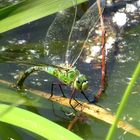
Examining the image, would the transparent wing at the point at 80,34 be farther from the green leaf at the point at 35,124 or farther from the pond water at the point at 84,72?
the green leaf at the point at 35,124

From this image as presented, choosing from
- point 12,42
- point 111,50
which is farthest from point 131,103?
point 12,42

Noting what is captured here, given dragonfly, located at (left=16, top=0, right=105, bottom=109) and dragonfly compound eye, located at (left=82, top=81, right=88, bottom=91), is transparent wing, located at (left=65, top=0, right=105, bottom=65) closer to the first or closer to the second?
dragonfly, located at (left=16, top=0, right=105, bottom=109)

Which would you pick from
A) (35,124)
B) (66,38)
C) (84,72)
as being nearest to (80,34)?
(66,38)

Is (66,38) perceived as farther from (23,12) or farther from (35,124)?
(35,124)

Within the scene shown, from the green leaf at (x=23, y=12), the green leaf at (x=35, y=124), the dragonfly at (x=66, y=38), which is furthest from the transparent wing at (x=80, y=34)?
the green leaf at (x=35, y=124)

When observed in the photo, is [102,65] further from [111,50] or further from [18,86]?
[18,86]

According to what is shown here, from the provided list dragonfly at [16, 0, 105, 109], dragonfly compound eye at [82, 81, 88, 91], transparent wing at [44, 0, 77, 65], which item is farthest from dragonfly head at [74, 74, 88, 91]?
transparent wing at [44, 0, 77, 65]
